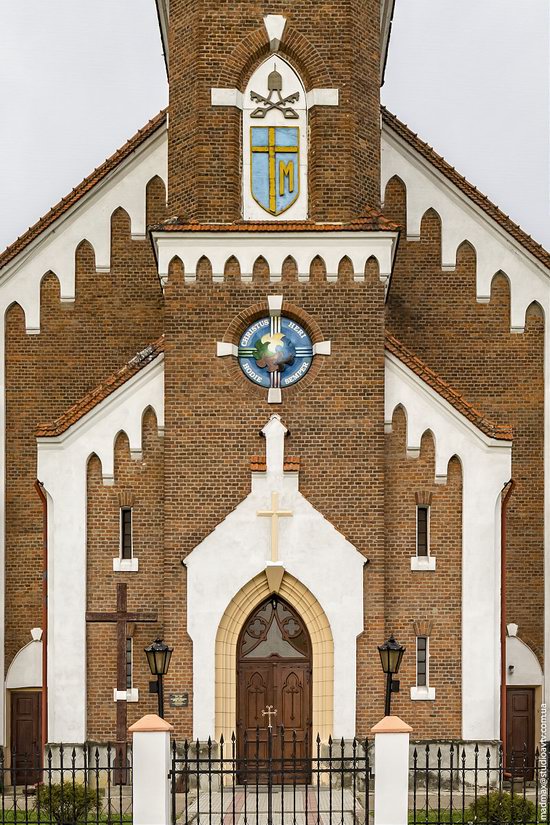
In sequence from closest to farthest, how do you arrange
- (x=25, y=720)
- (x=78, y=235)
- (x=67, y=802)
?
(x=67, y=802)
(x=25, y=720)
(x=78, y=235)

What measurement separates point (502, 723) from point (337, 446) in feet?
17.2

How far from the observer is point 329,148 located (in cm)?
2328

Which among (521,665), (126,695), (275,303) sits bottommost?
(126,695)

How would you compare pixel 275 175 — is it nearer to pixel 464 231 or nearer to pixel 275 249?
pixel 275 249

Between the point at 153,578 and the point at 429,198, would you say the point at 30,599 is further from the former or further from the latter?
the point at 429,198

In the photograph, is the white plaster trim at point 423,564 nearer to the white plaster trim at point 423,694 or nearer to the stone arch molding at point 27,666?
the white plaster trim at point 423,694

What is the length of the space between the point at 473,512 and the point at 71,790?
25.8ft

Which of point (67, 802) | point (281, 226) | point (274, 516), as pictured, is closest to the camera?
point (67, 802)

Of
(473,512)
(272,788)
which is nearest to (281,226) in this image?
(473,512)

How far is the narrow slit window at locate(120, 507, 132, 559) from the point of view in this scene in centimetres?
2353

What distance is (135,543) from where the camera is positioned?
23.5 m

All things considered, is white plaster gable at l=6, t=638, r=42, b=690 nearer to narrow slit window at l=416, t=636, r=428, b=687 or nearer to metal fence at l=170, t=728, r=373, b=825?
metal fence at l=170, t=728, r=373, b=825

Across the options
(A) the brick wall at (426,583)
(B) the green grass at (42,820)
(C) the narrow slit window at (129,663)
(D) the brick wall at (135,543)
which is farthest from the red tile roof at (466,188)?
(B) the green grass at (42,820)

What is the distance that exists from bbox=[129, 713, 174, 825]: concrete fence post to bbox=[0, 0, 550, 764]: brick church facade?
4.46 meters
